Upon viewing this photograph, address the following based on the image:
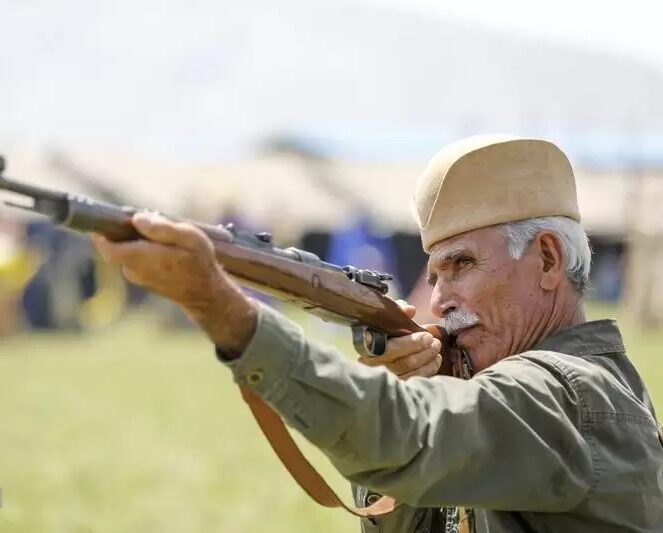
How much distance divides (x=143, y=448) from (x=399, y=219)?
99.5 ft

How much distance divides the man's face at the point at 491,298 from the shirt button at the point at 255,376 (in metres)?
1.29

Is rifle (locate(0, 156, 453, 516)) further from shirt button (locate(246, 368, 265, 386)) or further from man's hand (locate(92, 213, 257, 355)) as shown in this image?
shirt button (locate(246, 368, 265, 386))

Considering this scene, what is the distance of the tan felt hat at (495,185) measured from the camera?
14.2ft

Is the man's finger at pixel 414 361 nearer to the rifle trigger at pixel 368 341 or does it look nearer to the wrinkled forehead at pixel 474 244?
the rifle trigger at pixel 368 341

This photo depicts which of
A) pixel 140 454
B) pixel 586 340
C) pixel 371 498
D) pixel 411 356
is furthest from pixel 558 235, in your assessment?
pixel 140 454

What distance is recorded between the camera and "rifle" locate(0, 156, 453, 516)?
307 centimetres

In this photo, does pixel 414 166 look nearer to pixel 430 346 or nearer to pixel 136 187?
pixel 136 187

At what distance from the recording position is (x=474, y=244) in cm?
434

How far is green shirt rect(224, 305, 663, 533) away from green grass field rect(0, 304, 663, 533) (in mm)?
5647

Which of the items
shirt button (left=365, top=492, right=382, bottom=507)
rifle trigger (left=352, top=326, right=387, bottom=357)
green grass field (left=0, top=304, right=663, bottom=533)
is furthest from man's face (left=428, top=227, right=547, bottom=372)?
green grass field (left=0, top=304, right=663, bottom=533)

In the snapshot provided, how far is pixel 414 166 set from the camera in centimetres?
4862

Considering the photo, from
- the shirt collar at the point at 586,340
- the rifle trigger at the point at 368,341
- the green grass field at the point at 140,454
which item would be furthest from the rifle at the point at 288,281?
the green grass field at the point at 140,454

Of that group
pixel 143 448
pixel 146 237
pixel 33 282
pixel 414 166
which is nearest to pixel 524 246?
pixel 146 237

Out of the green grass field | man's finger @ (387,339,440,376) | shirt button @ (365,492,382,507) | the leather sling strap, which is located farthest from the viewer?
the green grass field
